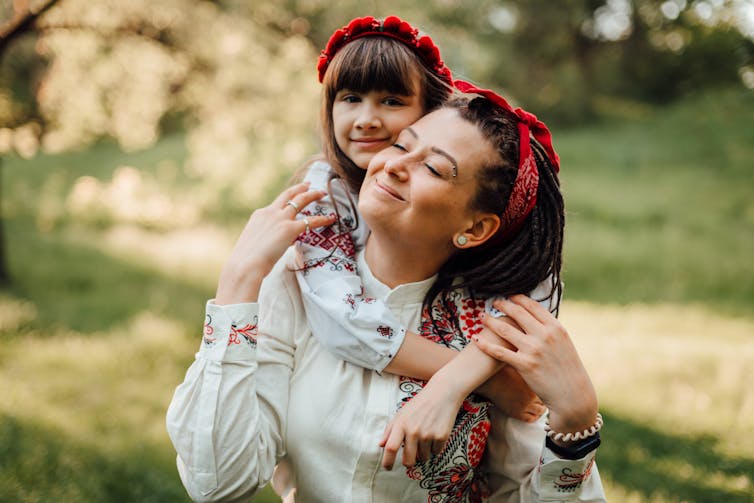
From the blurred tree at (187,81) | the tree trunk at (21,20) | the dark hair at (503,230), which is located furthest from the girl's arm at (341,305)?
the blurred tree at (187,81)

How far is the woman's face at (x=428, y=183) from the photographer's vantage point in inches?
68.0

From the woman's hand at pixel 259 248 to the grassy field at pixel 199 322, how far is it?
2218 mm

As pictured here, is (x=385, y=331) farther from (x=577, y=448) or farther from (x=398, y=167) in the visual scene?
(x=577, y=448)

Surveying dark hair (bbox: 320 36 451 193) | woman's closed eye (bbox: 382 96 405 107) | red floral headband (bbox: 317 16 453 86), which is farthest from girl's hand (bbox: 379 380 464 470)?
red floral headband (bbox: 317 16 453 86)

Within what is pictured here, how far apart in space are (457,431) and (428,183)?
0.67 m

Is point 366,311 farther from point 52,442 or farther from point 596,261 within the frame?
point 596,261

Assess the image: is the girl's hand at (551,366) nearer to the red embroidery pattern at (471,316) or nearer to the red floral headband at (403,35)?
the red embroidery pattern at (471,316)

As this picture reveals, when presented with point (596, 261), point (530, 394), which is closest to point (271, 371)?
point (530, 394)

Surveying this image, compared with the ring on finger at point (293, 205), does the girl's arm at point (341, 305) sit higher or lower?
lower

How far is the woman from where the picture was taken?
1.64 meters

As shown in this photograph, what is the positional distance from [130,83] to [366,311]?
5858 millimetres

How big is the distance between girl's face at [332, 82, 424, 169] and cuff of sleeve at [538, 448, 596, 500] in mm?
1048

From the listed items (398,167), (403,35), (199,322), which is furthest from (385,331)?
(199,322)

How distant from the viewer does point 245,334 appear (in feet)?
5.45
